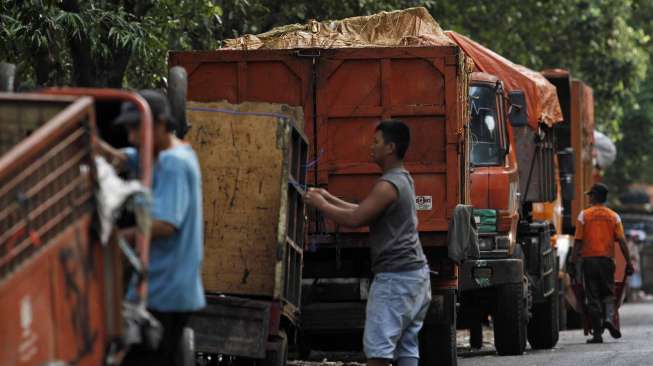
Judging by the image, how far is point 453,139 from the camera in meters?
12.5

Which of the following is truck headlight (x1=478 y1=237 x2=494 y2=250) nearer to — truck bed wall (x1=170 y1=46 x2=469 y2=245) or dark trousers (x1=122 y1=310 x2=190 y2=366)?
truck bed wall (x1=170 y1=46 x2=469 y2=245)

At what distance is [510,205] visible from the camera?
613 inches

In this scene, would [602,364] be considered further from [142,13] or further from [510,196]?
[142,13]

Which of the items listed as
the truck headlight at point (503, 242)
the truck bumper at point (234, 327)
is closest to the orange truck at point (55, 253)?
the truck bumper at point (234, 327)

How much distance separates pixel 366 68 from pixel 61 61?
434 cm

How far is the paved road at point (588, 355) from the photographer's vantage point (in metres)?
14.3

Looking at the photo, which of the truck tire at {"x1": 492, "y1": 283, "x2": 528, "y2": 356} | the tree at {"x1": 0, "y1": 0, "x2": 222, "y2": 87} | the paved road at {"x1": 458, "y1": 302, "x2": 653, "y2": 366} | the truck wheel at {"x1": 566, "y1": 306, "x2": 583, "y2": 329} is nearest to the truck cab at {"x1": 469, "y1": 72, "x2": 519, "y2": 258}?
the truck tire at {"x1": 492, "y1": 283, "x2": 528, "y2": 356}

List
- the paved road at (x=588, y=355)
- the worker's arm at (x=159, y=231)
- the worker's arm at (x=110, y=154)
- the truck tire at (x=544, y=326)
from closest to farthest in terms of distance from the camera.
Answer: the worker's arm at (x=110, y=154) < the worker's arm at (x=159, y=231) < the paved road at (x=588, y=355) < the truck tire at (x=544, y=326)

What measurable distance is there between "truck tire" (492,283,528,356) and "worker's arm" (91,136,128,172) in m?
9.33

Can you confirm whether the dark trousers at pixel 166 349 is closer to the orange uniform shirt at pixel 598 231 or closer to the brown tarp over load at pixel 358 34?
the brown tarp over load at pixel 358 34

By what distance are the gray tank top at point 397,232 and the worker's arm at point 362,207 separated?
0.17 feet

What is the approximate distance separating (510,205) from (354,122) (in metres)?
3.41

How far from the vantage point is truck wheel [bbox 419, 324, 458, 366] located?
13008mm

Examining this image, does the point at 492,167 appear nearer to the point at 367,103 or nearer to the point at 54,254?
the point at 367,103
